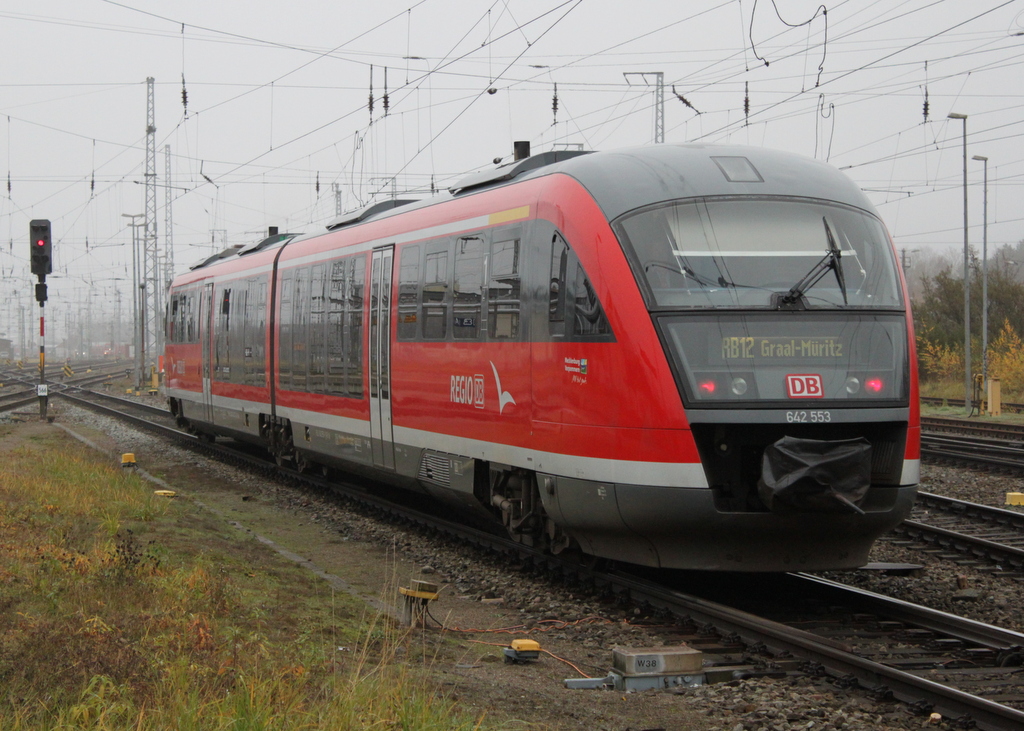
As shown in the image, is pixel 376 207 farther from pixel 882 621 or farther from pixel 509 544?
pixel 882 621

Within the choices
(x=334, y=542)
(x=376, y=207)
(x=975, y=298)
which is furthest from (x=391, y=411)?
(x=975, y=298)

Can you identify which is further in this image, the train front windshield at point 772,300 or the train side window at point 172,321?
the train side window at point 172,321

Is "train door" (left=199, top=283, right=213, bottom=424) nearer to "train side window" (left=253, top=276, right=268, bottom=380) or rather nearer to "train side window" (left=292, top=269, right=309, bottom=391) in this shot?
"train side window" (left=253, top=276, right=268, bottom=380)

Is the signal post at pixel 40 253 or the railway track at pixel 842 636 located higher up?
the signal post at pixel 40 253

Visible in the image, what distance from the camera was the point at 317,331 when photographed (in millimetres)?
14289

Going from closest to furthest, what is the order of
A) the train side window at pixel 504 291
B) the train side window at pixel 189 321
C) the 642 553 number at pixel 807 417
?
1. the 642 553 number at pixel 807 417
2. the train side window at pixel 504 291
3. the train side window at pixel 189 321

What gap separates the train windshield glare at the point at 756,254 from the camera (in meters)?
7.71

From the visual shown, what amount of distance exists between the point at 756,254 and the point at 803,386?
1056mm

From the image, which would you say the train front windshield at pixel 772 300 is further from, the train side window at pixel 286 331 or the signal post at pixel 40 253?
the signal post at pixel 40 253

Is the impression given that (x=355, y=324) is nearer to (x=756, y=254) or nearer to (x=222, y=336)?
(x=756, y=254)

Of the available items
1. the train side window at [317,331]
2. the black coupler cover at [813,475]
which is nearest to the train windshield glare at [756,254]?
the black coupler cover at [813,475]

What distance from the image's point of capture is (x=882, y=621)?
7430mm

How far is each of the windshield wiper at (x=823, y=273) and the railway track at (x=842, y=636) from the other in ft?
7.26

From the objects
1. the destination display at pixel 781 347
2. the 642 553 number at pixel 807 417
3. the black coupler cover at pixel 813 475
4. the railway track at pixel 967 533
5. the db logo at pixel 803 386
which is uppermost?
the destination display at pixel 781 347
